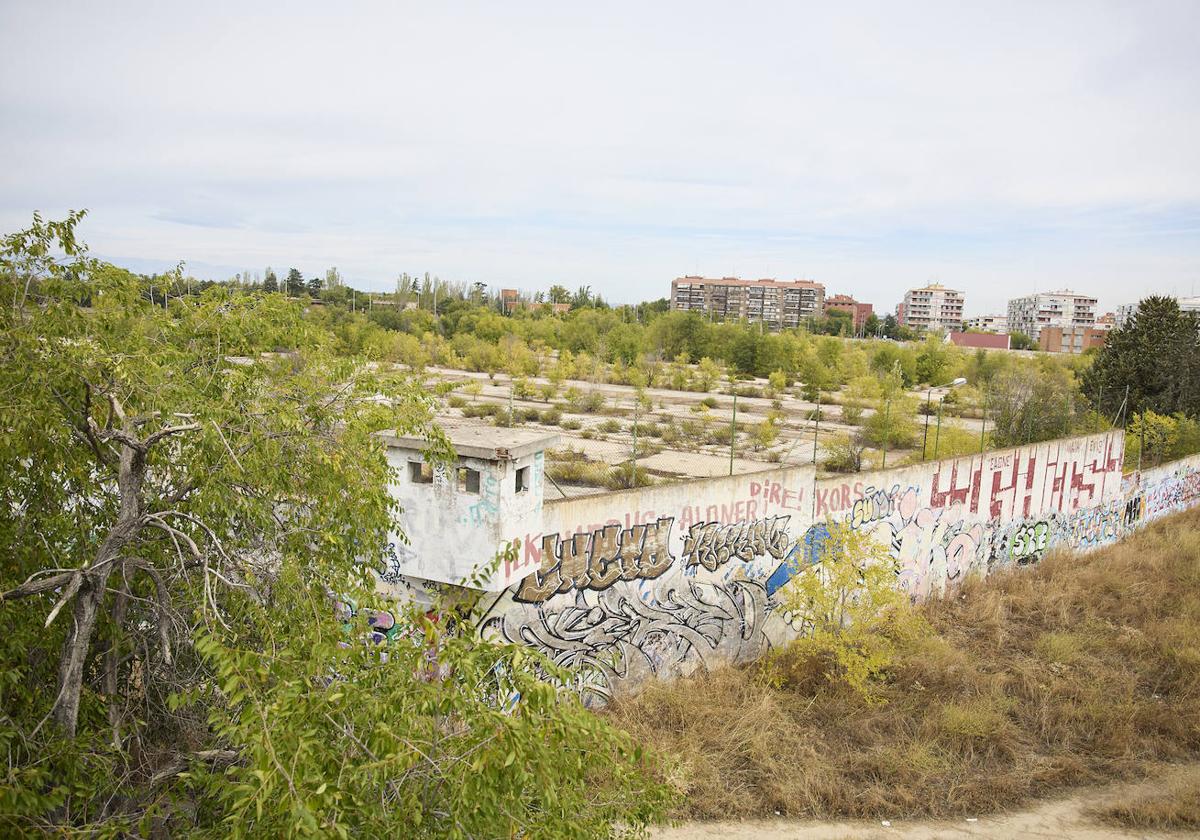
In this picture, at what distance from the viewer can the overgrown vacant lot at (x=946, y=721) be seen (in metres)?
9.39

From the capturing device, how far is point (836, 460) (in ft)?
81.2

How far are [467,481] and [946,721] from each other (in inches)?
272

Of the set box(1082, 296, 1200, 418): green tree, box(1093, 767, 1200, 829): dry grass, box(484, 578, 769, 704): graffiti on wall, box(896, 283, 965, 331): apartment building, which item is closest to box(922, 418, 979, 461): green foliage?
box(1082, 296, 1200, 418): green tree

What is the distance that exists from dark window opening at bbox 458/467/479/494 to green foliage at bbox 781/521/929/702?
18.6ft

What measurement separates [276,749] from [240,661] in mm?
429

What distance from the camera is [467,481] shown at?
8914mm

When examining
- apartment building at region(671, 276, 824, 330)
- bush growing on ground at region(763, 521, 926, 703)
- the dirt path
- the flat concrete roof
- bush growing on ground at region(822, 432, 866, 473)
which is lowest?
the dirt path

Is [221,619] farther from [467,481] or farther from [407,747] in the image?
[467,481]

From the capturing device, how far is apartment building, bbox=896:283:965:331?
16925cm

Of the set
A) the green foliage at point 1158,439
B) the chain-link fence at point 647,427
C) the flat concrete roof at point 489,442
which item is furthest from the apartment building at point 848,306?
the flat concrete roof at point 489,442

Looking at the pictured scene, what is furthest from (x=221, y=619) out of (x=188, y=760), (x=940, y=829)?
(x=940, y=829)

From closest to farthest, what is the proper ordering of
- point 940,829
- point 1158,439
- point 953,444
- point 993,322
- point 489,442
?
1. point 489,442
2. point 940,829
3. point 953,444
4. point 1158,439
5. point 993,322

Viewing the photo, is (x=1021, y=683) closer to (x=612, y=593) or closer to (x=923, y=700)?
(x=923, y=700)

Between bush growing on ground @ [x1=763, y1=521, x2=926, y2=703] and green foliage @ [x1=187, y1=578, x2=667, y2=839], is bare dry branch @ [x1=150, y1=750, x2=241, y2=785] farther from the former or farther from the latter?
bush growing on ground @ [x1=763, y1=521, x2=926, y2=703]
